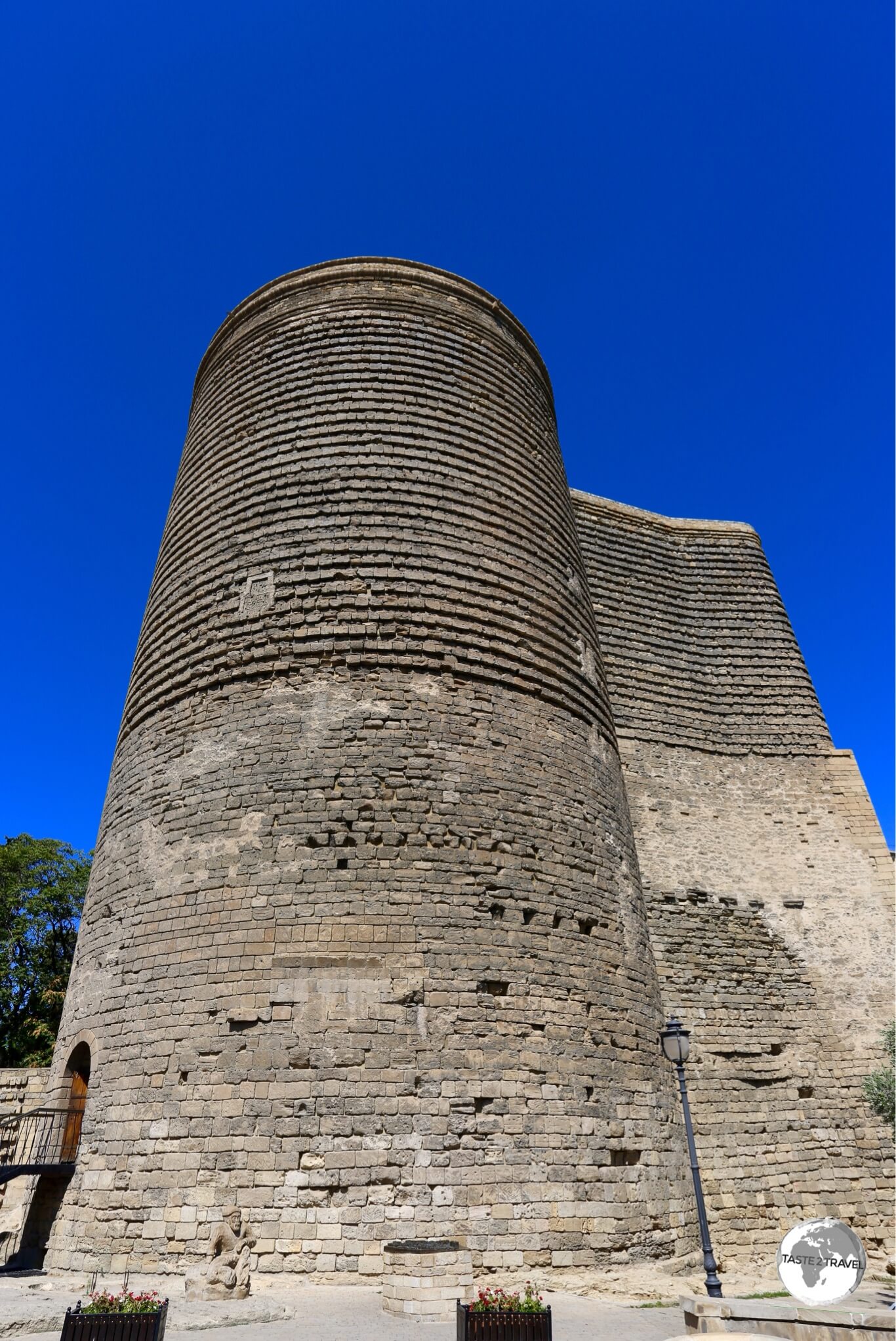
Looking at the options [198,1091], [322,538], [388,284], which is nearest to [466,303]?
[388,284]

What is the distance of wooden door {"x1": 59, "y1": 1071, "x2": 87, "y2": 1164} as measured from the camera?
8281 mm

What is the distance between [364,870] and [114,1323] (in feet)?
12.2

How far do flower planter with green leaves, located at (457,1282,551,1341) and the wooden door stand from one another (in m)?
5.01

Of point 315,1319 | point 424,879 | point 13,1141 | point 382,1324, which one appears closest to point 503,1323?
point 382,1324

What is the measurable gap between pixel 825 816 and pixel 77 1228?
1230cm

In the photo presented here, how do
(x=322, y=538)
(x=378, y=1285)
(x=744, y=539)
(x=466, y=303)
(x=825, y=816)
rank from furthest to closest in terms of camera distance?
(x=744, y=539)
(x=825, y=816)
(x=466, y=303)
(x=322, y=538)
(x=378, y=1285)

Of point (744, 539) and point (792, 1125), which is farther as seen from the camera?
point (744, 539)

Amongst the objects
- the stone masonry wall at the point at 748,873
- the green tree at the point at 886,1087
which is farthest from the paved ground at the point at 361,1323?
the green tree at the point at 886,1087

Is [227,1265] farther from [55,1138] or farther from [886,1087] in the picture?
[886,1087]

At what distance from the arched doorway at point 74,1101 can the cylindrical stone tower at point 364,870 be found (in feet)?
0.58

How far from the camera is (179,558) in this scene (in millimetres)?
10758

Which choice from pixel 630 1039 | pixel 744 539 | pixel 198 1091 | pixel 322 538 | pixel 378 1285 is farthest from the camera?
pixel 744 539

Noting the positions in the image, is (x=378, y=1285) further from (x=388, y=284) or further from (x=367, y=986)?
(x=388, y=284)

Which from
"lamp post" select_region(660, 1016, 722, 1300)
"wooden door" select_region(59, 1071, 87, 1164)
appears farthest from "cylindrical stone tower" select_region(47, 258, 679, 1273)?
"lamp post" select_region(660, 1016, 722, 1300)
